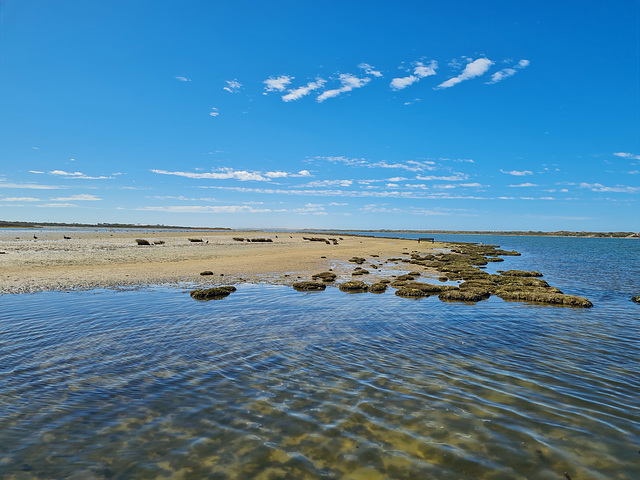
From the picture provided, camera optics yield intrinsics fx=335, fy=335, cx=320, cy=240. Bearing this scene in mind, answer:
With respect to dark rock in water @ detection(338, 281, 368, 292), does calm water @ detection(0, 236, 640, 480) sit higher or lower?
lower

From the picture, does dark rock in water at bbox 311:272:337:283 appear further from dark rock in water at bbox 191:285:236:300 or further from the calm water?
the calm water

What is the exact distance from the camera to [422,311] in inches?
589

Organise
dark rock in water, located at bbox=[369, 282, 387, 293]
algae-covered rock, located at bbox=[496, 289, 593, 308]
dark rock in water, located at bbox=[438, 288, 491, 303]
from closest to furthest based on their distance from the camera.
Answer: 1. algae-covered rock, located at bbox=[496, 289, 593, 308]
2. dark rock in water, located at bbox=[438, 288, 491, 303]
3. dark rock in water, located at bbox=[369, 282, 387, 293]

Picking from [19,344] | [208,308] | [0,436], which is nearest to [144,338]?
[19,344]

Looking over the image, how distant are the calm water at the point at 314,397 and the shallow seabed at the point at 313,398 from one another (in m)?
0.04

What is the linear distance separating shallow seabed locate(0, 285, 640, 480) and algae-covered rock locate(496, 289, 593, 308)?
3731mm

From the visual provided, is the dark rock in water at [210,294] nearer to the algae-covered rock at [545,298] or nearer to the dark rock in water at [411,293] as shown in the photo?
the dark rock in water at [411,293]

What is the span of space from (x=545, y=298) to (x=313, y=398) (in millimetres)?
16139

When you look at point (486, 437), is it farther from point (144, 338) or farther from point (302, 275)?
point (302, 275)

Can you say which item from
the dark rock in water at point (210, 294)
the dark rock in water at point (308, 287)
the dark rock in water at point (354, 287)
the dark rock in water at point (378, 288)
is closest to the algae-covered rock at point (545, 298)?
the dark rock in water at point (378, 288)

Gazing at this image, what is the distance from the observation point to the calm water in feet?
16.4

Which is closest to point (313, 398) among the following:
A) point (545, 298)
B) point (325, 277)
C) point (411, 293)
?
point (411, 293)

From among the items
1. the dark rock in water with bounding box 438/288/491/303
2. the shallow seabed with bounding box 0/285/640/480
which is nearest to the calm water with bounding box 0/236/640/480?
the shallow seabed with bounding box 0/285/640/480

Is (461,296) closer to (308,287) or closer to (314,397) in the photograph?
(308,287)
